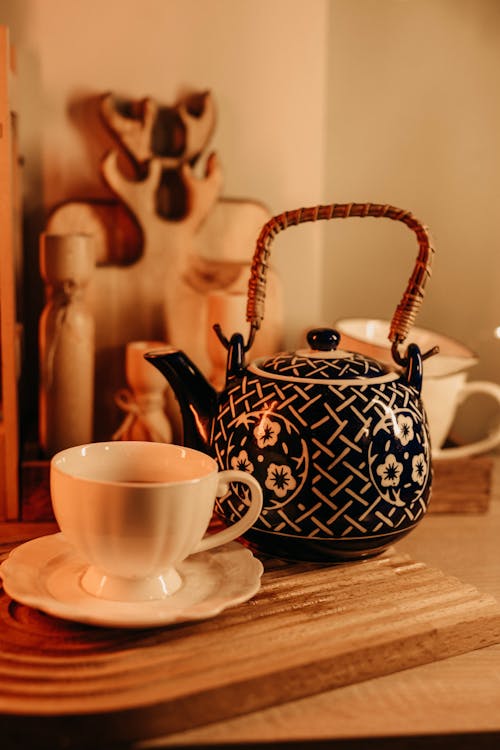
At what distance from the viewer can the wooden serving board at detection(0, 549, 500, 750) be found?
0.47m

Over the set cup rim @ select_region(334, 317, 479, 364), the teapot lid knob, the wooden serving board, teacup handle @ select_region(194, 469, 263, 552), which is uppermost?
the teapot lid knob

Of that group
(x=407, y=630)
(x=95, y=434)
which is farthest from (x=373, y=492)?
(x=95, y=434)

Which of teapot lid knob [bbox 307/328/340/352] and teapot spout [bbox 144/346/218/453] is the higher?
teapot lid knob [bbox 307/328/340/352]

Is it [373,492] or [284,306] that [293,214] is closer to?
[373,492]

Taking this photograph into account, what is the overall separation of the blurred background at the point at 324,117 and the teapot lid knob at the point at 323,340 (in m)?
0.36

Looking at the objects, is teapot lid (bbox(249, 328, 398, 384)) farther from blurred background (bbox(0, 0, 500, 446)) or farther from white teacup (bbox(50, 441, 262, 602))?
blurred background (bbox(0, 0, 500, 446))

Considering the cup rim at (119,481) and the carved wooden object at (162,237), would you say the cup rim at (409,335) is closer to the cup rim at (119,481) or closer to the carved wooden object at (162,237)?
the carved wooden object at (162,237)

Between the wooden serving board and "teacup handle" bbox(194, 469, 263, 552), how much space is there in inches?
2.0

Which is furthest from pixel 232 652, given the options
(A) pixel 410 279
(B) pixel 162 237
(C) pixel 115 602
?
(B) pixel 162 237

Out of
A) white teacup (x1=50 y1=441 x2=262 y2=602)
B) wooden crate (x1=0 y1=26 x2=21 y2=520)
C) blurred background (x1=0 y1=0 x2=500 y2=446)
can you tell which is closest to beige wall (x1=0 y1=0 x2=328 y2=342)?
blurred background (x1=0 y1=0 x2=500 y2=446)

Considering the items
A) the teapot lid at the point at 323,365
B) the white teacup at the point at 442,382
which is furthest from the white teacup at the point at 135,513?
the white teacup at the point at 442,382

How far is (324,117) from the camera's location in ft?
3.41

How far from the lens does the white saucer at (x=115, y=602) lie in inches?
21.3

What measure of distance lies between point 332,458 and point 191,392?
6.5 inches
